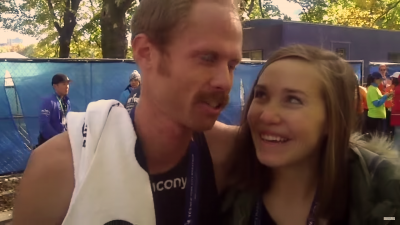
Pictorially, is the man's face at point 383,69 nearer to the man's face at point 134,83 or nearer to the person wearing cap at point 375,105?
the person wearing cap at point 375,105

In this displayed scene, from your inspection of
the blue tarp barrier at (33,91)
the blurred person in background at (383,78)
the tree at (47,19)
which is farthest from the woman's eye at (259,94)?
the tree at (47,19)

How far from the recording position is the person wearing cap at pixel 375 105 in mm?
7891

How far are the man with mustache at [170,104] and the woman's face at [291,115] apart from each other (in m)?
0.17

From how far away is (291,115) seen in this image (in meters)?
1.57

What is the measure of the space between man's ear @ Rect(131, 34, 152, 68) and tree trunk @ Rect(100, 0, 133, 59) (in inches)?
297

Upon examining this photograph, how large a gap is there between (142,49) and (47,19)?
16526mm

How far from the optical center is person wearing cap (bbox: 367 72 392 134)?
25.9ft

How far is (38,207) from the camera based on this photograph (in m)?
1.53

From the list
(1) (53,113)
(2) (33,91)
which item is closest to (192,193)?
(1) (53,113)

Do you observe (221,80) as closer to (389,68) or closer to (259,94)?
(259,94)

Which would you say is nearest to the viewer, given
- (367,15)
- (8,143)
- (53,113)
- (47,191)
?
(47,191)

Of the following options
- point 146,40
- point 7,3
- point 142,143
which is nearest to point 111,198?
point 142,143

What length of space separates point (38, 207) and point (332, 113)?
109cm

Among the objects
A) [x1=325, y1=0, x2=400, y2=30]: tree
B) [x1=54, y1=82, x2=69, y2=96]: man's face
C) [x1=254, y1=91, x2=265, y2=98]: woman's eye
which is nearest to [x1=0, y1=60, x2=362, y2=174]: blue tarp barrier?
[x1=54, y1=82, x2=69, y2=96]: man's face
